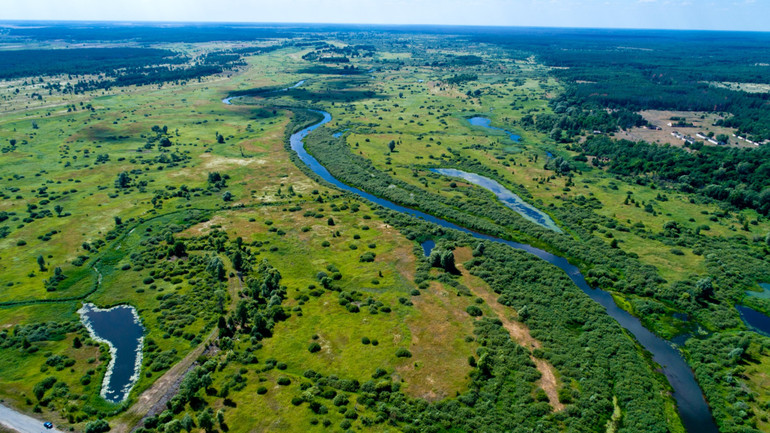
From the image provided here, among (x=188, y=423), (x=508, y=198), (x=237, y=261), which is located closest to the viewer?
(x=188, y=423)

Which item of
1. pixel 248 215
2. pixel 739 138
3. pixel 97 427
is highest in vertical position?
pixel 739 138

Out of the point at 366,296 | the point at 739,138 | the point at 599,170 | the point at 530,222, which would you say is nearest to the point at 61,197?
the point at 366,296

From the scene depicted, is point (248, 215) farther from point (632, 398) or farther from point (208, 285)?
point (632, 398)

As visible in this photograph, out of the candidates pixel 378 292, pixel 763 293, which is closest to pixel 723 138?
pixel 763 293

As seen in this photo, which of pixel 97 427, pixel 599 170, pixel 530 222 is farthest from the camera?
pixel 599 170

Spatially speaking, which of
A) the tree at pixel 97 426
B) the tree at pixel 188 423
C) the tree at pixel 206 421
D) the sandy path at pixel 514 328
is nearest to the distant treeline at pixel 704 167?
the sandy path at pixel 514 328

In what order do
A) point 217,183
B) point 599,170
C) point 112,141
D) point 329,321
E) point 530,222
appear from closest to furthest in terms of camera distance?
point 329,321 → point 530,222 → point 217,183 → point 599,170 → point 112,141

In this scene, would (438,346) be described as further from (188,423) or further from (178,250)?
(178,250)
